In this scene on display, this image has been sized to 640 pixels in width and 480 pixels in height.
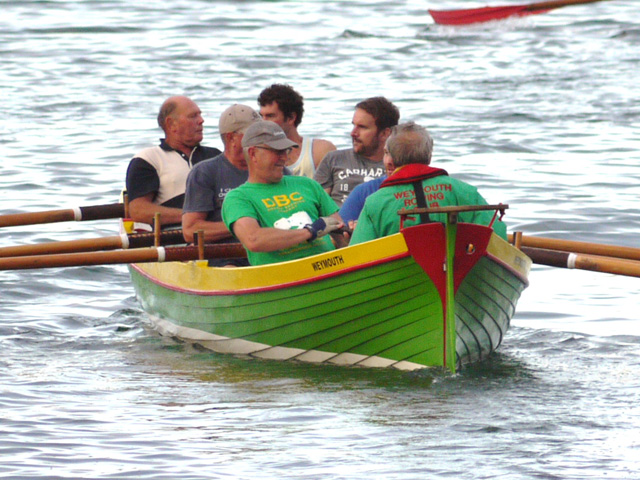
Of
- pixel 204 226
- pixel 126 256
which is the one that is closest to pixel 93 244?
pixel 126 256

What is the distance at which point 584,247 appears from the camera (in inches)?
317

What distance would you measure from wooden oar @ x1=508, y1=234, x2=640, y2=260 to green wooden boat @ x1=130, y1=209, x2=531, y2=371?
851mm

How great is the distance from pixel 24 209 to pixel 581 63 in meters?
12.9

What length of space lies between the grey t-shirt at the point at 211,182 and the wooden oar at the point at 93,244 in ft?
1.20

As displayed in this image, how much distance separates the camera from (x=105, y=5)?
107 ft

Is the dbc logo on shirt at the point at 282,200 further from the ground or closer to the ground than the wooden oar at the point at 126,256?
further from the ground

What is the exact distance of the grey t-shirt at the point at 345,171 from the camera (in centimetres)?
808

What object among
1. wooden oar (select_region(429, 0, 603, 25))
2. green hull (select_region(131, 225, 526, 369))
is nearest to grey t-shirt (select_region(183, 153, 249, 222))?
green hull (select_region(131, 225, 526, 369))

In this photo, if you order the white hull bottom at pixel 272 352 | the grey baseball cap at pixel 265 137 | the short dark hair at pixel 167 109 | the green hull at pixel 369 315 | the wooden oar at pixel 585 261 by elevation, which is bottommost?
the white hull bottom at pixel 272 352

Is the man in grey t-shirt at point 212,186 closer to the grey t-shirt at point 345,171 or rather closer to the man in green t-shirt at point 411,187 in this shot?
the grey t-shirt at point 345,171

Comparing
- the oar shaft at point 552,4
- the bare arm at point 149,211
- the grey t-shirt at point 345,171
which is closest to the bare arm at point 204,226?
the bare arm at point 149,211

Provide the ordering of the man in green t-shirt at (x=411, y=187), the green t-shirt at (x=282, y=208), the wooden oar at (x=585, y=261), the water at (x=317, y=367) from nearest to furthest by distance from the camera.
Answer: the water at (x=317, y=367), the man in green t-shirt at (x=411, y=187), the green t-shirt at (x=282, y=208), the wooden oar at (x=585, y=261)

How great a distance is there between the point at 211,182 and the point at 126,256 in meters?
0.72

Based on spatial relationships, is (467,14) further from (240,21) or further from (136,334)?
(136,334)
